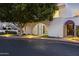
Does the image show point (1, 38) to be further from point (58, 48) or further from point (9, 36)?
point (58, 48)

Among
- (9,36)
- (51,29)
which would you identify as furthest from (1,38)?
(51,29)

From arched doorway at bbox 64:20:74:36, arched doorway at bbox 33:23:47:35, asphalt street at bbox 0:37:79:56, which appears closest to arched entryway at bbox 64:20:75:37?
arched doorway at bbox 64:20:74:36

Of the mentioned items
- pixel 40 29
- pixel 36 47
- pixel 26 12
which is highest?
pixel 26 12

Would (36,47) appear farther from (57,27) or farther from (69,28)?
(69,28)

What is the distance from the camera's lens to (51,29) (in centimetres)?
892

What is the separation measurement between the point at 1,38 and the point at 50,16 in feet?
2.45

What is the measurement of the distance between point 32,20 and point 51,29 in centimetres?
29

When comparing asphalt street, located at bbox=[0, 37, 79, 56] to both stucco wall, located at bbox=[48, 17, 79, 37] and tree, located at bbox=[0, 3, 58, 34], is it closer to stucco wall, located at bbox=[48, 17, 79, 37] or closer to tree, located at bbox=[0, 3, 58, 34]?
stucco wall, located at bbox=[48, 17, 79, 37]

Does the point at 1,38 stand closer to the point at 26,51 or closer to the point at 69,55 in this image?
the point at 26,51

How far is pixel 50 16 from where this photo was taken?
8.91m

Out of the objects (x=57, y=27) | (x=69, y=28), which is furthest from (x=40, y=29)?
(x=69, y=28)

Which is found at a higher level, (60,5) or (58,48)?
(60,5)

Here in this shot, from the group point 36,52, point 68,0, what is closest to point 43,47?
point 36,52

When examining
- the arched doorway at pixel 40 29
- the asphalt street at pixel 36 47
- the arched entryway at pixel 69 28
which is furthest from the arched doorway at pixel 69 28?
the arched doorway at pixel 40 29
